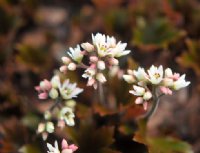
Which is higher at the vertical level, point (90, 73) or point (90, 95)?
point (90, 95)

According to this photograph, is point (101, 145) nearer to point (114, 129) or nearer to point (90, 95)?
point (114, 129)

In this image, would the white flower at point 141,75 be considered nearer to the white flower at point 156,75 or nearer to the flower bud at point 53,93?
the white flower at point 156,75

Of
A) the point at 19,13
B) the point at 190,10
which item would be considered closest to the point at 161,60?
the point at 190,10

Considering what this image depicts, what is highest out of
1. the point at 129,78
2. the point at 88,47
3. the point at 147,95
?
the point at 88,47

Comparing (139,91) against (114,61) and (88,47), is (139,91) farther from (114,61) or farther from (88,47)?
(88,47)

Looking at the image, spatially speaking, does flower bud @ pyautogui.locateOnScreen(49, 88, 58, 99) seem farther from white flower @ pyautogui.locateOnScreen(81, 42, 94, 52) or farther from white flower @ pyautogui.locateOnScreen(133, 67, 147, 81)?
white flower @ pyautogui.locateOnScreen(133, 67, 147, 81)

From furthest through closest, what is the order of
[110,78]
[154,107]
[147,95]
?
[110,78] → [154,107] → [147,95]

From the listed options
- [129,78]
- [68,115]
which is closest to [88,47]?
[129,78]

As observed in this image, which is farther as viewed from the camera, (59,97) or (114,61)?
(59,97)

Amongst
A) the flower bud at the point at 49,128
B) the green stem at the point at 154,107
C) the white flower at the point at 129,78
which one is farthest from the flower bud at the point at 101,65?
the flower bud at the point at 49,128
